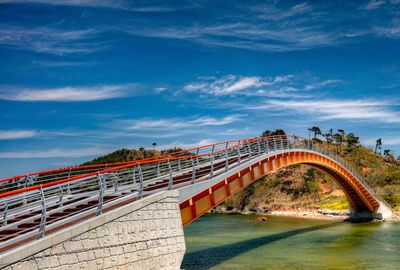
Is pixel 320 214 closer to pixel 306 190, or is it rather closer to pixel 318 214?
pixel 318 214

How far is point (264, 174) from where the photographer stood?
31906mm

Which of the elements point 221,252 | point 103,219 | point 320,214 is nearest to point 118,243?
point 103,219

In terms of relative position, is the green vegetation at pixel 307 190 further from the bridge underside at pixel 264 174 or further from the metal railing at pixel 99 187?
the metal railing at pixel 99 187

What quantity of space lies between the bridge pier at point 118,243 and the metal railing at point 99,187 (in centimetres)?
58

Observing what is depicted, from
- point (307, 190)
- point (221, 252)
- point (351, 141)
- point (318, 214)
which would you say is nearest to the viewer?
point (221, 252)

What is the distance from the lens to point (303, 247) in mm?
32250

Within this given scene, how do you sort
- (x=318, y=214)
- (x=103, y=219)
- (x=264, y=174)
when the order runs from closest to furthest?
(x=103, y=219) < (x=264, y=174) < (x=318, y=214)

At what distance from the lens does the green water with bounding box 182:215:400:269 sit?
25.1 metres

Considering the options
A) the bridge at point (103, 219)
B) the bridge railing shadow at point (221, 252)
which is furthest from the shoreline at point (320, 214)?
the bridge at point (103, 219)

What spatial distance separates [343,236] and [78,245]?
31886mm

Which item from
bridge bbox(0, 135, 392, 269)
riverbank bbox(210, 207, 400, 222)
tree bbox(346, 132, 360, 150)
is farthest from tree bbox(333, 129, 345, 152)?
bridge bbox(0, 135, 392, 269)

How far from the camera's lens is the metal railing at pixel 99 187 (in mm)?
12875

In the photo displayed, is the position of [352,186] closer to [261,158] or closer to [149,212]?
[261,158]

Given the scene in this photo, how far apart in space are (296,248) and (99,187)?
20615 mm
